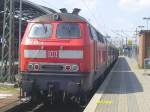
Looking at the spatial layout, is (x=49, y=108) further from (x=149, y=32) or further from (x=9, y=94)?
(x=149, y=32)

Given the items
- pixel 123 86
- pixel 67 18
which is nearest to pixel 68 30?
pixel 67 18

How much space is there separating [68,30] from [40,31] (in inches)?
36.9

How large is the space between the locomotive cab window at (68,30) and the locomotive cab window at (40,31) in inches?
13.1

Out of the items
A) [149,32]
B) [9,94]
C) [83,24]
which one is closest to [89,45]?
[83,24]

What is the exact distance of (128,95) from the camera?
1739 centimetres

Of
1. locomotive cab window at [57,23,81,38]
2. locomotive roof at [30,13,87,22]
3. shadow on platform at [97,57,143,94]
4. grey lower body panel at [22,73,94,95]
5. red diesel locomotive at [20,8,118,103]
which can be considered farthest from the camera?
shadow on platform at [97,57,143,94]

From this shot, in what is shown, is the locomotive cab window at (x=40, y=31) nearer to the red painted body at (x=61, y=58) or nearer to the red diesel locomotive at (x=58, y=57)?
the red diesel locomotive at (x=58, y=57)

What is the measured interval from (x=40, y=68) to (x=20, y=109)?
1.87 m

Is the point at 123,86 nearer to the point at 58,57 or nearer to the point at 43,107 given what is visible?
the point at 43,107

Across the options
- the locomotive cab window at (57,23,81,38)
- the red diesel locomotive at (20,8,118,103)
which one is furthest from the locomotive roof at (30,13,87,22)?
the locomotive cab window at (57,23,81,38)

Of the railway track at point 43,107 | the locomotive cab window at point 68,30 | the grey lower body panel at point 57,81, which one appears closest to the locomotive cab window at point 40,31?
the locomotive cab window at point 68,30

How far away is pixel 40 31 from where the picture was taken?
1653cm

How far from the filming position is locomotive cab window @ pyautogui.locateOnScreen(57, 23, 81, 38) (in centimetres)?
1623

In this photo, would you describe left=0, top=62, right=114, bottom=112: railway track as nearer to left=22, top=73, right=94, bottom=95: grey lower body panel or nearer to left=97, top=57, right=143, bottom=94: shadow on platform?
left=22, top=73, right=94, bottom=95: grey lower body panel
